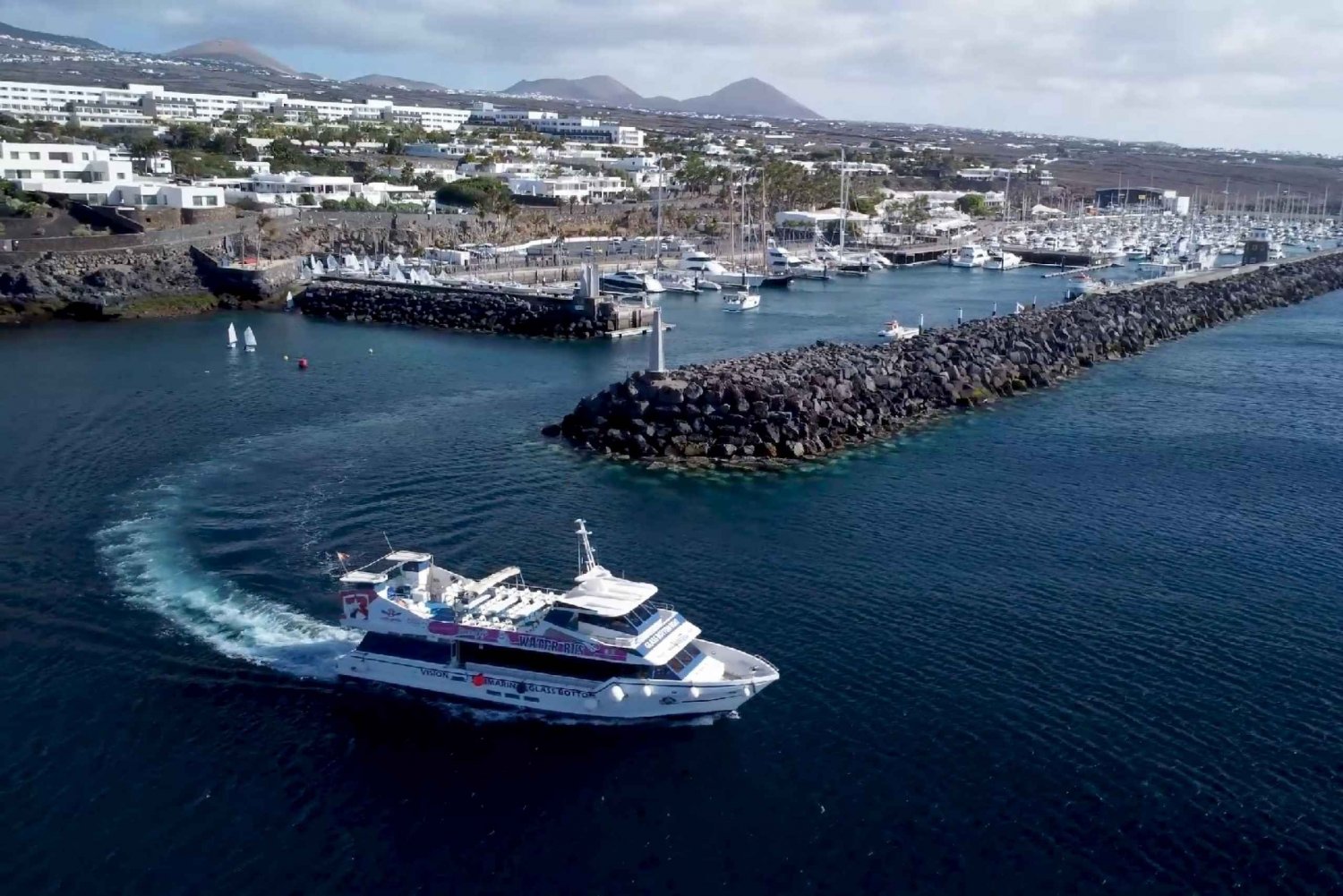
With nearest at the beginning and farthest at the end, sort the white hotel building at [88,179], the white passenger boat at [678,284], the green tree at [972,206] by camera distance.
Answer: the white hotel building at [88,179] → the white passenger boat at [678,284] → the green tree at [972,206]

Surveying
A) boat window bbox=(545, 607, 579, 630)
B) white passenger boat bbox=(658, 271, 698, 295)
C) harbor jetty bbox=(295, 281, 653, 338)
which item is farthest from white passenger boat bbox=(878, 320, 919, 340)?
boat window bbox=(545, 607, 579, 630)

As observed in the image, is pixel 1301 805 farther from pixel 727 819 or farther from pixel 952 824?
pixel 727 819

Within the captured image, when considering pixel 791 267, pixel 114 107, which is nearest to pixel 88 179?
pixel 791 267

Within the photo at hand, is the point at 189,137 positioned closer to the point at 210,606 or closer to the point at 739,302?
the point at 739,302

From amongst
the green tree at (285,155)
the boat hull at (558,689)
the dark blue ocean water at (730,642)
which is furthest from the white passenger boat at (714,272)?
the boat hull at (558,689)

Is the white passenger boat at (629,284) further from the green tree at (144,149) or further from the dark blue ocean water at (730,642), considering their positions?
the green tree at (144,149)

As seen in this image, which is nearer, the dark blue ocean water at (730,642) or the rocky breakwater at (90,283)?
the dark blue ocean water at (730,642)

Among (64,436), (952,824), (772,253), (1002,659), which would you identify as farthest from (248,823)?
(772,253)
